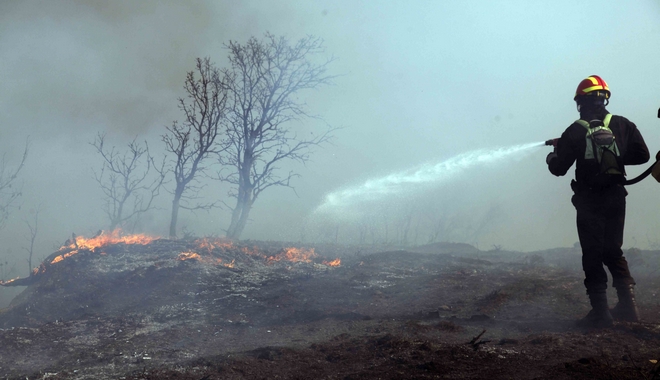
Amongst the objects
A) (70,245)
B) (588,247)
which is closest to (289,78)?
(70,245)

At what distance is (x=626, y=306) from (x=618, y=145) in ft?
6.19

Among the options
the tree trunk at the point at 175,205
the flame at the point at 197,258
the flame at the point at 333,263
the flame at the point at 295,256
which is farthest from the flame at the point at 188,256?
the tree trunk at the point at 175,205

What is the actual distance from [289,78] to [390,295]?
12213 millimetres

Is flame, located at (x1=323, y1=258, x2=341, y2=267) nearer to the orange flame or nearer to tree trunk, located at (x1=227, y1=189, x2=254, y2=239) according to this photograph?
the orange flame

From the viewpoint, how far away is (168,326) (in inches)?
282

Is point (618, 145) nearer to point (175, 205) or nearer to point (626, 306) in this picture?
point (626, 306)

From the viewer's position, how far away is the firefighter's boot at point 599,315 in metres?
5.15

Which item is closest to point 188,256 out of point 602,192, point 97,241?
point 97,241

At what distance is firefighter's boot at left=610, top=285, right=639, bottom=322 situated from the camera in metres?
5.25

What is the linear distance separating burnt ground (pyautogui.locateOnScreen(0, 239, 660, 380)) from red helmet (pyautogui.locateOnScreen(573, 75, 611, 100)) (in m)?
2.74

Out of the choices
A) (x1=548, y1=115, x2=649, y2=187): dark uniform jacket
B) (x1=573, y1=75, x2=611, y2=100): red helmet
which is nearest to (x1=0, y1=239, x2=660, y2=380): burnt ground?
(x1=548, y1=115, x2=649, y2=187): dark uniform jacket

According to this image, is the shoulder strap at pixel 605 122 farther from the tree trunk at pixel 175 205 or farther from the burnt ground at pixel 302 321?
the tree trunk at pixel 175 205

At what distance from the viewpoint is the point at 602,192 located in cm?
541

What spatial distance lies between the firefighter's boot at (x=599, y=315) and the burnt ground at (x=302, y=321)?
0.61 feet
